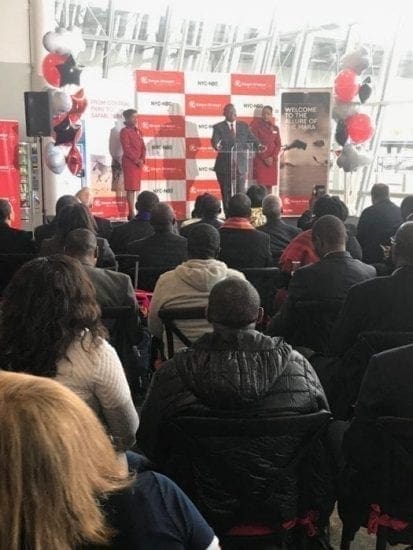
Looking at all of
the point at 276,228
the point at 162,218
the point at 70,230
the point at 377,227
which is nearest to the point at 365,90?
the point at 377,227

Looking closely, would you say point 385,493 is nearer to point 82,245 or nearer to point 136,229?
point 82,245

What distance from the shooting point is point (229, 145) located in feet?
32.7

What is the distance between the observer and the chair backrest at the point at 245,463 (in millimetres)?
1930

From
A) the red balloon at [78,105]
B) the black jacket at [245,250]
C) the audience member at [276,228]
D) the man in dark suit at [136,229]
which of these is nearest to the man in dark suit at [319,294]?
the black jacket at [245,250]

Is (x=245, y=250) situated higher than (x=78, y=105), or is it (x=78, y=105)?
(x=78, y=105)

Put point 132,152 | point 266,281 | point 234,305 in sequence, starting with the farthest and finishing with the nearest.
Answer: point 132,152, point 266,281, point 234,305

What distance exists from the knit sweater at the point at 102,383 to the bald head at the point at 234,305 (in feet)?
1.21

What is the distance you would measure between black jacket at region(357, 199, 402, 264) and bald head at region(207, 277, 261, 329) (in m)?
3.75

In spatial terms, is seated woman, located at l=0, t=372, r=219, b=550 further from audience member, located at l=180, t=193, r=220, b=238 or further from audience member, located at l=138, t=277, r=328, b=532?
audience member, located at l=180, t=193, r=220, b=238

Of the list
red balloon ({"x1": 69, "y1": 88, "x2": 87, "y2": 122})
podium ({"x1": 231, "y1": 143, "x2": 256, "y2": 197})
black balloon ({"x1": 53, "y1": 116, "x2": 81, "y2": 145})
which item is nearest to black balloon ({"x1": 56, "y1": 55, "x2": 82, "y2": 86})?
red balloon ({"x1": 69, "y1": 88, "x2": 87, "y2": 122})

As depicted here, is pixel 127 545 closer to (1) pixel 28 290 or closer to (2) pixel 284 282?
(1) pixel 28 290

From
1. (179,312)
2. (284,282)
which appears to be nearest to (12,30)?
(284,282)

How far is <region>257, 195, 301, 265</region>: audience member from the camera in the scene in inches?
230

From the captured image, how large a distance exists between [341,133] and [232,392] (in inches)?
317
